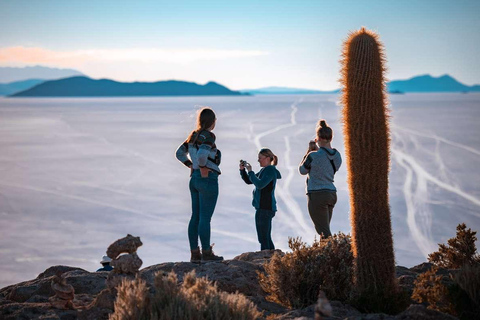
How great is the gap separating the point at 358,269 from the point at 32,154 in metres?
23.5

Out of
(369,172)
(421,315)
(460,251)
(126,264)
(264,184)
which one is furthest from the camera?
(264,184)

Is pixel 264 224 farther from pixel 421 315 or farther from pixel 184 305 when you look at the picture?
pixel 421 315

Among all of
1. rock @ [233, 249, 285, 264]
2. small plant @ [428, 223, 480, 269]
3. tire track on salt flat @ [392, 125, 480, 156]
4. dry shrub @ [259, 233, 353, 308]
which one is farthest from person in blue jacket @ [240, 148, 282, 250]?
tire track on salt flat @ [392, 125, 480, 156]

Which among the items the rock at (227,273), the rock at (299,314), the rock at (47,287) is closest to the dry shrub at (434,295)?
the rock at (299,314)

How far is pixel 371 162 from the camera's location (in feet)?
18.9

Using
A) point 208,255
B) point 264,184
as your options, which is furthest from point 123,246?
point 264,184

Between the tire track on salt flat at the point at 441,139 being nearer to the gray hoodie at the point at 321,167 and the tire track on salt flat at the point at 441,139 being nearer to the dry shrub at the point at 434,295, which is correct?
the gray hoodie at the point at 321,167

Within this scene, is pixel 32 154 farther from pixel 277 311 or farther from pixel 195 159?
pixel 277 311

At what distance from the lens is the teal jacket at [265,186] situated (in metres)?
7.65

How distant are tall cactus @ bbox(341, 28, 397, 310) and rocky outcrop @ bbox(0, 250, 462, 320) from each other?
0.49 m

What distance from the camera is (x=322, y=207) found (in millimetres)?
7410

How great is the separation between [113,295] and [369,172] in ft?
8.29

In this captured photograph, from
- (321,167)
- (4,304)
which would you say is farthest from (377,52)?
(4,304)

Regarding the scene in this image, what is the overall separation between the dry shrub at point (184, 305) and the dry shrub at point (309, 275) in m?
1.22
